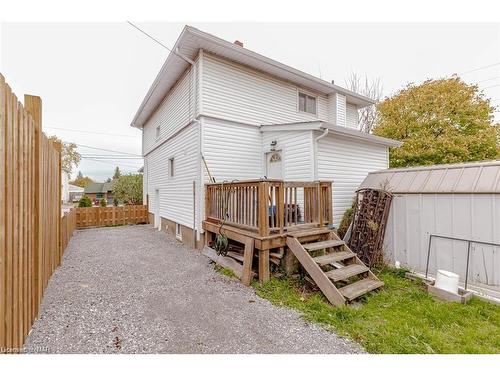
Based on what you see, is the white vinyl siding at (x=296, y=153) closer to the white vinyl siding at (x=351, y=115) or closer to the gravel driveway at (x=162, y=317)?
the gravel driveway at (x=162, y=317)

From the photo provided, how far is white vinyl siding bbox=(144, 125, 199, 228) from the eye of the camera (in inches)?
302

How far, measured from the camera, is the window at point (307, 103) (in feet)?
31.1

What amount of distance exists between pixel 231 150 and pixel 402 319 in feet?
19.5

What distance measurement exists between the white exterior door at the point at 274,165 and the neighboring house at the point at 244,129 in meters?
0.03

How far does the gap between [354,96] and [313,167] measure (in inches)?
235

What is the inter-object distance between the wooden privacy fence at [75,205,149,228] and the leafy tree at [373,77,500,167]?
14.6 metres

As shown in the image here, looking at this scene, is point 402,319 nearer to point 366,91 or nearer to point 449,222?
point 449,222

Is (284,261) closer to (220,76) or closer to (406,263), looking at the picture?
(406,263)

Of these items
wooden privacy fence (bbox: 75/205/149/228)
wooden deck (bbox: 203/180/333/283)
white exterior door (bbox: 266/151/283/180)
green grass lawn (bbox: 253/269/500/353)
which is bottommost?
green grass lawn (bbox: 253/269/500/353)

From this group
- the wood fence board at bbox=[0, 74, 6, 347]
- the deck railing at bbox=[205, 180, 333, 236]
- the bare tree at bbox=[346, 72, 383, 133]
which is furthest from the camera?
the bare tree at bbox=[346, 72, 383, 133]

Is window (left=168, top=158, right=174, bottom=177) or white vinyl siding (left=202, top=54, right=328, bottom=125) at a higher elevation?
white vinyl siding (left=202, top=54, right=328, bottom=125)

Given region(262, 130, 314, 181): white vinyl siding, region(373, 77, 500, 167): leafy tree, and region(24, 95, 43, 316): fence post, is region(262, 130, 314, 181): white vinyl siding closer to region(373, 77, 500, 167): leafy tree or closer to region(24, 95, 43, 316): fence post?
region(24, 95, 43, 316): fence post

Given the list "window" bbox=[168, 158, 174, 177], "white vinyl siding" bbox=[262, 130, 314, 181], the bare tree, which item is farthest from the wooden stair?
the bare tree
